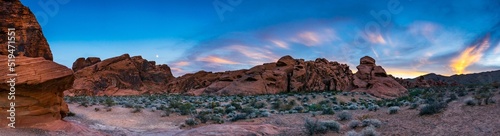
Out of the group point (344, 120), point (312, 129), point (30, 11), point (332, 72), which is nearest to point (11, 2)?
point (30, 11)

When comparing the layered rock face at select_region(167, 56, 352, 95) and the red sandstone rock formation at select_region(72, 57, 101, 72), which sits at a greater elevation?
the red sandstone rock formation at select_region(72, 57, 101, 72)

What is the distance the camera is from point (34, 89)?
1132 centimetres

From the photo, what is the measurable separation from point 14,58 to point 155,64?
80341mm

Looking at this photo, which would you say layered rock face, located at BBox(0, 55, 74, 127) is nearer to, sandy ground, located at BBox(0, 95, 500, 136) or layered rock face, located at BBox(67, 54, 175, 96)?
sandy ground, located at BBox(0, 95, 500, 136)

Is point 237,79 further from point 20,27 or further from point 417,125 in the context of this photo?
point 417,125

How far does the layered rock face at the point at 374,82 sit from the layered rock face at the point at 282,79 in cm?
943

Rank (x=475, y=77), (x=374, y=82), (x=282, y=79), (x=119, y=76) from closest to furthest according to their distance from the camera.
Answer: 1. (x=374, y=82)
2. (x=282, y=79)
3. (x=119, y=76)
4. (x=475, y=77)

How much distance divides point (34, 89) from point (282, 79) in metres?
49.7

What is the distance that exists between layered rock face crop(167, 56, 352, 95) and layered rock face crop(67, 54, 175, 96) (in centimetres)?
1545

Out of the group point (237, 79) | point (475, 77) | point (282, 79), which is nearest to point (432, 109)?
point (282, 79)

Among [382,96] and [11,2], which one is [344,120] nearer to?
[11,2]

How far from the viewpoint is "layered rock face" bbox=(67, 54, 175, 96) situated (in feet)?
230

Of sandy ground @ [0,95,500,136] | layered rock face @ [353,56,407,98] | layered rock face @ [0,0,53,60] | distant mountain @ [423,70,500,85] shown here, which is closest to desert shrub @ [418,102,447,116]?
sandy ground @ [0,95,500,136]

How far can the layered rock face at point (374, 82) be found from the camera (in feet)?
144
